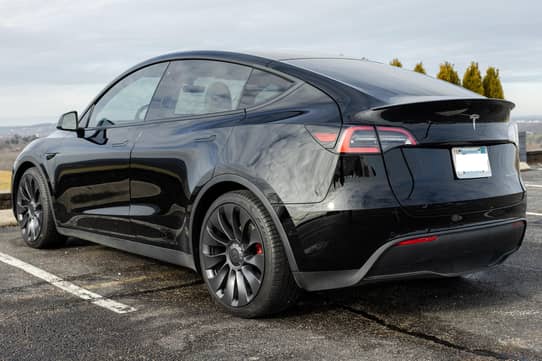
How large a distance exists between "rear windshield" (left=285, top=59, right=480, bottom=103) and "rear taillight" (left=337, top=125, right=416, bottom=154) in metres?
0.19

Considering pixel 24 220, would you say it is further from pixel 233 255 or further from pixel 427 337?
pixel 427 337

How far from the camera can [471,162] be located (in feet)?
12.2

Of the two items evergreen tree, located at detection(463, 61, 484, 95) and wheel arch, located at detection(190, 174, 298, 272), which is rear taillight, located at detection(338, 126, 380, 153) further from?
evergreen tree, located at detection(463, 61, 484, 95)

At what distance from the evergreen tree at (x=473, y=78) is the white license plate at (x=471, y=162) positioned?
18423 millimetres

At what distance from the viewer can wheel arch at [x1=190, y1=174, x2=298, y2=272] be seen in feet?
11.9

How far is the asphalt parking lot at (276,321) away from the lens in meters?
3.36

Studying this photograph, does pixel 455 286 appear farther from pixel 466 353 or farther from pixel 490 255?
pixel 466 353

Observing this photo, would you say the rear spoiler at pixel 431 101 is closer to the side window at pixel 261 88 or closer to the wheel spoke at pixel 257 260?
the side window at pixel 261 88

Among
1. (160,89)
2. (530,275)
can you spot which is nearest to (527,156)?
(530,275)

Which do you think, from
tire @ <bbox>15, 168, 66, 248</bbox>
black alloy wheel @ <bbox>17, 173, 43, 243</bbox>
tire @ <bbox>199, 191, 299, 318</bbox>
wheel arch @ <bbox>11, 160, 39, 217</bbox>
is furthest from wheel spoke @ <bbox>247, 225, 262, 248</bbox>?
wheel arch @ <bbox>11, 160, 39, 217</bbox>

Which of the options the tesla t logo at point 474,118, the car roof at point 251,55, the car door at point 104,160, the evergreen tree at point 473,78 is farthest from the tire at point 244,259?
the evergreen tree at point 473,78

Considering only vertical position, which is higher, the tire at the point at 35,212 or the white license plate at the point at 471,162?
the white license plate at the point at 471,162

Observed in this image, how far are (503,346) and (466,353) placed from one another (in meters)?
0.23

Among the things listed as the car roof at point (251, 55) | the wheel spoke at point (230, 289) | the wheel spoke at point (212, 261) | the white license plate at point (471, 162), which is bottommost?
the wheel spoke at point (230, 289)
